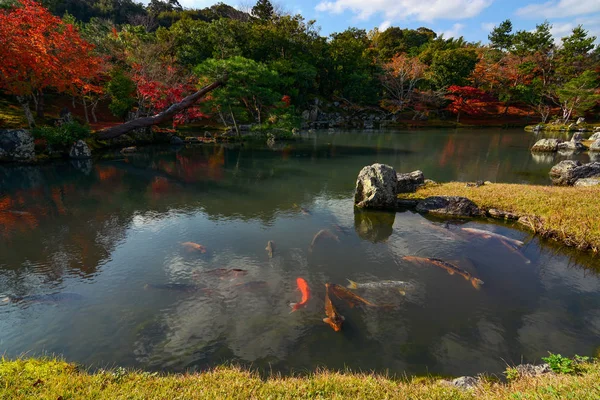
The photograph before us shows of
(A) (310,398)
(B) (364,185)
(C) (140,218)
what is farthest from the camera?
(B) (364,185)

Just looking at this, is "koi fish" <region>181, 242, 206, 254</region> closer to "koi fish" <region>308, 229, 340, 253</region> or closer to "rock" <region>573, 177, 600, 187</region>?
"koi fish" <region>308, 229, 340, 253</region>

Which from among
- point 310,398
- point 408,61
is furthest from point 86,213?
point 408,61

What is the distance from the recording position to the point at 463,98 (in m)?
63.9

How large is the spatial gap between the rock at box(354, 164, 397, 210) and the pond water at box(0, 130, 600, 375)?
970mm

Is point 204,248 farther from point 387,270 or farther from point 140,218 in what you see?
point 387,270

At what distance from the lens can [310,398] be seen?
16.4ft

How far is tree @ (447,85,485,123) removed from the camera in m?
60.5

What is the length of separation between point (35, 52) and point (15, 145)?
24.5 feet

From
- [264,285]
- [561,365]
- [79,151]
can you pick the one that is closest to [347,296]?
[264,285]

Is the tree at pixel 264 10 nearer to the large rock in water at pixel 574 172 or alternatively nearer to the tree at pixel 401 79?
the tree at pixel 401 79

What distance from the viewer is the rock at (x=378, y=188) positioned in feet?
55.0

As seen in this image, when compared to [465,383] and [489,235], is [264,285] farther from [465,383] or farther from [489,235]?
[489,235]

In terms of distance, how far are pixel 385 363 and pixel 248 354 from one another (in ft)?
9.89

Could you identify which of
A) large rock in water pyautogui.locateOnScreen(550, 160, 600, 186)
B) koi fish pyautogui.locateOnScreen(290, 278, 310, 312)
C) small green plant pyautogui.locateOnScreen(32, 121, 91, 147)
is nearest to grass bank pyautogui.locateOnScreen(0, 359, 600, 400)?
koi fish pyautogui.locateOnScreen(290, 278, 310, 312)
